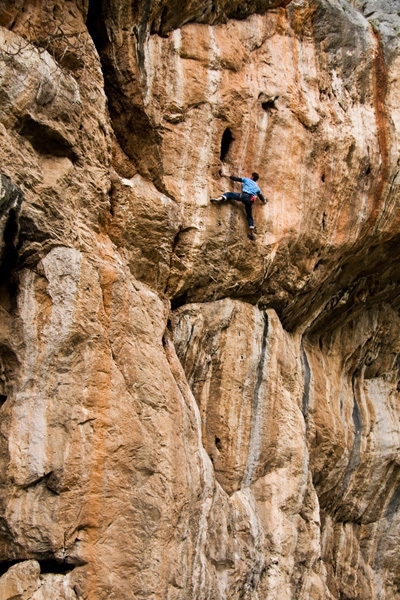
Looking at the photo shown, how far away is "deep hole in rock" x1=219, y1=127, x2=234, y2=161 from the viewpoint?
11.2m

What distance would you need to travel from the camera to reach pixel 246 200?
10.8 m

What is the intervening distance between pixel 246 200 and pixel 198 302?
5.40 feet

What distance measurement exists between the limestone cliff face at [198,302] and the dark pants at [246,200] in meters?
0.13

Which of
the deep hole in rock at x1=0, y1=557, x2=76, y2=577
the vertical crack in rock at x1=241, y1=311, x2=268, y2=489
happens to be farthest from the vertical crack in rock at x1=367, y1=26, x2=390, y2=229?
the deep hole in rock at x1=0, y1=557, x2=76, y2=577

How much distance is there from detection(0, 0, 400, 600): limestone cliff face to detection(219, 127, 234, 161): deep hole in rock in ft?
0.10

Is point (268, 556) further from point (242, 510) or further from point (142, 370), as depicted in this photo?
point (142, 370)

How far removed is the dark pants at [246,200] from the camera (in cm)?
1075

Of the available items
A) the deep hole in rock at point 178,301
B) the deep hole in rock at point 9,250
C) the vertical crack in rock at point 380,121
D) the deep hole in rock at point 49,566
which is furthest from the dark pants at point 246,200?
the deep hole in rock at point 49,566

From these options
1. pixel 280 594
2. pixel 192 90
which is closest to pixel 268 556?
pixel 280 594

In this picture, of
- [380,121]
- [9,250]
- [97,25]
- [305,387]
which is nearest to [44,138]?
[9,250]

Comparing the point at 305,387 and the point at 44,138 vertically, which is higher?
the point at 44,138

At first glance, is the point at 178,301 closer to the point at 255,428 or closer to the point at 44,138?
the point at 255,428

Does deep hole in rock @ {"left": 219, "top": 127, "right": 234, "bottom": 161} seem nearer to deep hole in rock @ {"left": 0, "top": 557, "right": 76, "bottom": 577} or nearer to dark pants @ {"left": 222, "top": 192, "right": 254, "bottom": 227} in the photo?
→ dark pants @ {"left": 222, "top": 192, "right": 254, "bottom": 227}

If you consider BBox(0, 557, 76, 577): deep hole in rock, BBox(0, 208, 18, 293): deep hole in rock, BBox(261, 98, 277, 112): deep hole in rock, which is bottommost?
BBox(0, 557, 76, 577): deep hole in rock
